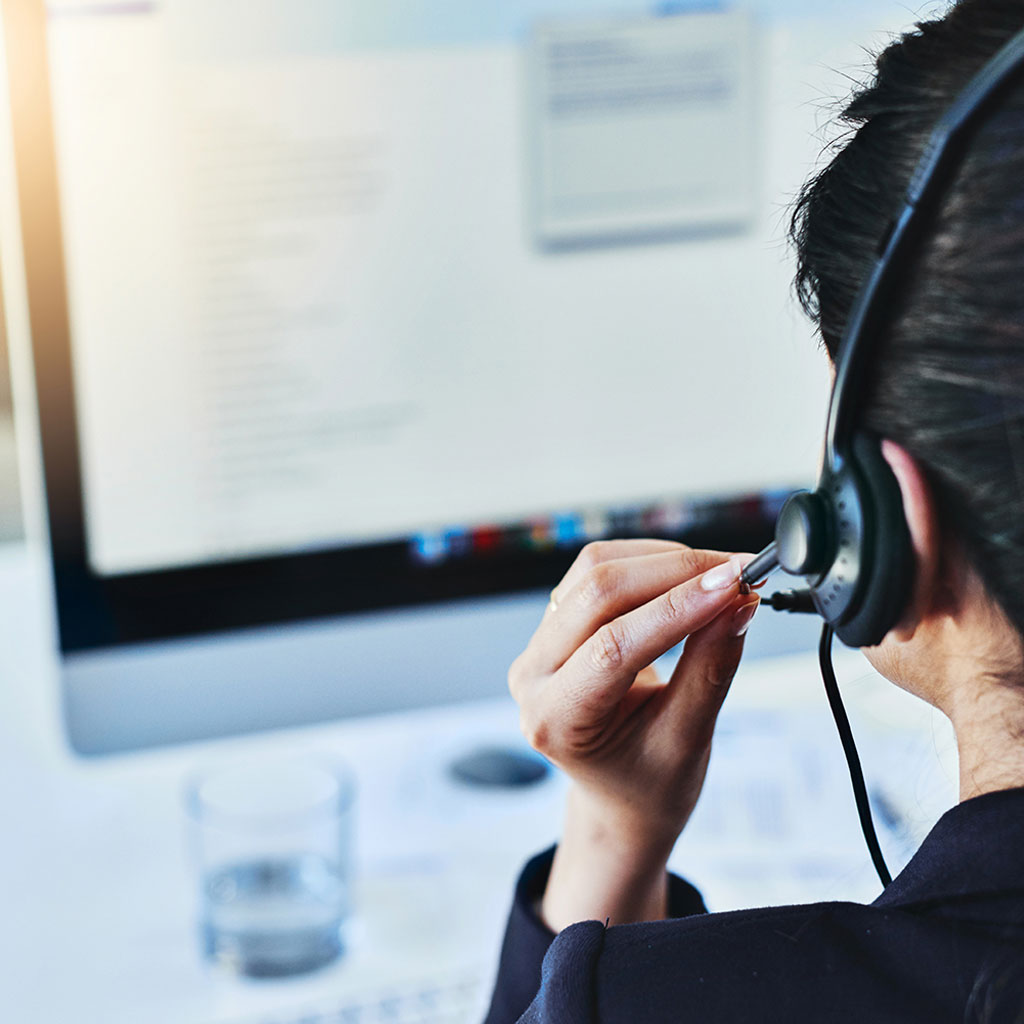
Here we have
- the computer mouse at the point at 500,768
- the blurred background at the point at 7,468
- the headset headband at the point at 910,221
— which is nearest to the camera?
the headset headband at the point at 910,221

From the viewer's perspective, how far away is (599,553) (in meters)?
0.49

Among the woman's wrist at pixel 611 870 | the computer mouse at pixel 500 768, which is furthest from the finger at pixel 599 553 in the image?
the computer mouse at pixel 500 768

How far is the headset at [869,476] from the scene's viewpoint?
29 cm

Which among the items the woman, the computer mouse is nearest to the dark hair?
the woman

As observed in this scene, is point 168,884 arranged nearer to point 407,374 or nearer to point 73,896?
point 73,896

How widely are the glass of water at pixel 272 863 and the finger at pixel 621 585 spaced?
0.84 ft

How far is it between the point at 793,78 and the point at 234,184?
1.06 feet

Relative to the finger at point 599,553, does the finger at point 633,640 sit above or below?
below

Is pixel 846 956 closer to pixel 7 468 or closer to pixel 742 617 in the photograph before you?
pixel 742 617

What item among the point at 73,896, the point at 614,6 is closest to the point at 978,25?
the point at 614,6

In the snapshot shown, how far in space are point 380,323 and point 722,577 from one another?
30 centimetres

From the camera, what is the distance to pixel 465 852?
0.73m

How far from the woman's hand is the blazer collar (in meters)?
0.11

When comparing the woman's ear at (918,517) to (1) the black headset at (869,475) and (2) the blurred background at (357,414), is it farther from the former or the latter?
(2) the blurred background at (357,414)
